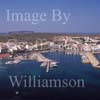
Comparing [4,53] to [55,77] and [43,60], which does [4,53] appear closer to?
[43,60]

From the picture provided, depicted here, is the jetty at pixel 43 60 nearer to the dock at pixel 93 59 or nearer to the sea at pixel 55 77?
the sea at pixel 55 77

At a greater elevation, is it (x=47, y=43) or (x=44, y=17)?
(x=44, y=17)

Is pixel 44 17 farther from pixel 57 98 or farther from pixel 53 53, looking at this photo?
pixel 57 98

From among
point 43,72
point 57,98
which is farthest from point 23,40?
point 57,98

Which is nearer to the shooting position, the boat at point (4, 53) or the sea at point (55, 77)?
the sea at point (55, 77)

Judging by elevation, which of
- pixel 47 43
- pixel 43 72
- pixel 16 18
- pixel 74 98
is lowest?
pixel 74 98

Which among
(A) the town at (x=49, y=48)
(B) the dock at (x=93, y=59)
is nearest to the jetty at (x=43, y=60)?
(A) the town at (x=49, y=48)

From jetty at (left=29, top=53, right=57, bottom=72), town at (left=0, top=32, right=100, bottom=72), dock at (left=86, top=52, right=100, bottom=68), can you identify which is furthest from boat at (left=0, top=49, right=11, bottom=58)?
dock at (left=86, top=52, right=100, bottom=68)

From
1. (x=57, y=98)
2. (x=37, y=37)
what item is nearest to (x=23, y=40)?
(x=37, y=37)

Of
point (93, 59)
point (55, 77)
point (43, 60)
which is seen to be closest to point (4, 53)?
point (43, 60)
